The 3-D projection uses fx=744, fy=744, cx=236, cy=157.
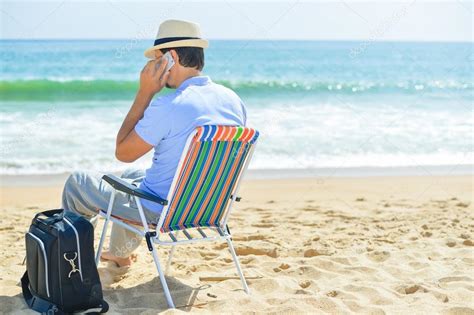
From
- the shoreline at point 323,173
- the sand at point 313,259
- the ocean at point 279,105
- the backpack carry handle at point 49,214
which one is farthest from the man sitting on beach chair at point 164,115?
the ocean at point 279,105

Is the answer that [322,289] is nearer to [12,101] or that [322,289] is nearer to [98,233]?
[98,233]

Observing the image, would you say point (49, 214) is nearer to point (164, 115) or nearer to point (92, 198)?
point (92, 198)

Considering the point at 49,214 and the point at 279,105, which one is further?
the point at 279,105

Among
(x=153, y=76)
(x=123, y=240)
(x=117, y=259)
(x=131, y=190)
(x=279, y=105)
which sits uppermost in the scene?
(x=279, y=105)

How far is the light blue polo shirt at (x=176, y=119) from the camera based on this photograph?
3.26 meters

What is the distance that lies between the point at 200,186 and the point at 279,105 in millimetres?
12067

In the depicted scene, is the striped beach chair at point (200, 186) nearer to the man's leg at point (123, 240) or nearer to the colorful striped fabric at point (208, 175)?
the colorful striped fabric at point (208, 175)

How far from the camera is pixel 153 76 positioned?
11.1 ft

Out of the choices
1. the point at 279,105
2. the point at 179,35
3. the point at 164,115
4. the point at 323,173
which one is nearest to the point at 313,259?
the point at 164,115

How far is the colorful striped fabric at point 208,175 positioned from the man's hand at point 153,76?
1.21 ft

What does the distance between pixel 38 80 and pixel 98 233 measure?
45.1ft

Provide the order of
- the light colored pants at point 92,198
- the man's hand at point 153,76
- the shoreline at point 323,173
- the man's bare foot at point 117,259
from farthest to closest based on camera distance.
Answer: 1. the shoreline at point 323,173
2. the man's bare foot at point 117,259
3. the light colored pants at point 92,198
4. the man's hand at point 153,76

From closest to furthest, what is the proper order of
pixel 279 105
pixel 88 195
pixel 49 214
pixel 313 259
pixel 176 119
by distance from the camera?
pixel 176 119, pixel 49 214, pixel 88 195, pixel 313 259, pixel 279 105

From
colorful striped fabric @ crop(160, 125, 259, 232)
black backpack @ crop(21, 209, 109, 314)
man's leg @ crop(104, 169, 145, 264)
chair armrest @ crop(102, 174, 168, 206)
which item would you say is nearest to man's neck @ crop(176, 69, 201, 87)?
colorful striped fabric @ crop(160, 125, 259, 232)
